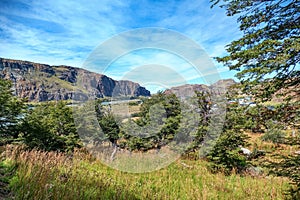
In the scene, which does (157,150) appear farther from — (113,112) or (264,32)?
(264,32)

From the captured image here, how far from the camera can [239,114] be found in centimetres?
398

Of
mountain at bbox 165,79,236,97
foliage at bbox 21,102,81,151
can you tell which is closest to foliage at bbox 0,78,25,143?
foliage at bbox 21,102,81,151

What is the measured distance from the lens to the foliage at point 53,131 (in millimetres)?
8409

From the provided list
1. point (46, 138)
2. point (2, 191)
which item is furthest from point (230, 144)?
point (46, 138)

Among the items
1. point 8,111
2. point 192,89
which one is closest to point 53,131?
point 8,111

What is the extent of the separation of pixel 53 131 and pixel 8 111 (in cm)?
212

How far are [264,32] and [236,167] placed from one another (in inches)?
253

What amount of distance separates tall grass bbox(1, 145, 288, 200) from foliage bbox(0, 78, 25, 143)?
2150 mm

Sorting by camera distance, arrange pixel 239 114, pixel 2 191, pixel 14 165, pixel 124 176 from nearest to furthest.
Result: 1. pixel 2 191
2. pixel 239 114
3. pixel 14 165
4. pixel 124 176

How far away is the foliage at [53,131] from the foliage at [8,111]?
365 mm

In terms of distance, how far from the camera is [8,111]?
25.3 ft

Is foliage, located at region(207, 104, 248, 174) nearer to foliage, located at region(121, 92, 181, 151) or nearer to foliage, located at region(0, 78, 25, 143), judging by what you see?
foliage, located at region(121, 92, 181, 151)

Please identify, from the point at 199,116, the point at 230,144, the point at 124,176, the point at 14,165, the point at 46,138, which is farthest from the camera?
the point at 199,116

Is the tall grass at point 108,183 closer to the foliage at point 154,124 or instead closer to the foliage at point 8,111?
the foliage at point 8,111
